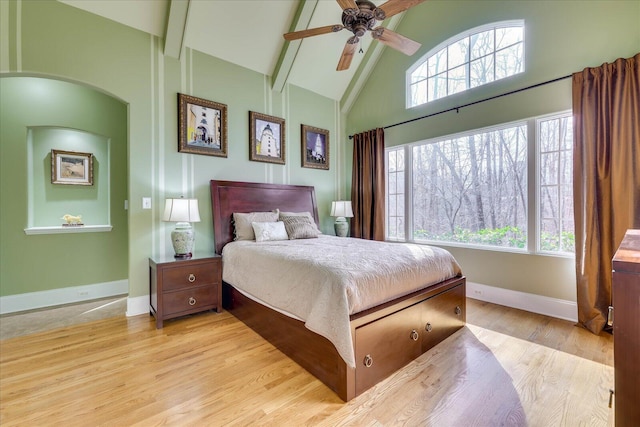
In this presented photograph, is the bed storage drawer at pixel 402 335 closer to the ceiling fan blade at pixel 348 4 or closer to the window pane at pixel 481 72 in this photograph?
the ceiling fan blade at pixel 348 4

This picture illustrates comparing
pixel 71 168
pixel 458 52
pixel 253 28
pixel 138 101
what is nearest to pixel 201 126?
pixel 138 101

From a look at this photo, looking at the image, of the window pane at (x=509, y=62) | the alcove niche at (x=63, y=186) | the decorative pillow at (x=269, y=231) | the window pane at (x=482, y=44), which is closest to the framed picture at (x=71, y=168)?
the alcove niche at (x=63, y=186)

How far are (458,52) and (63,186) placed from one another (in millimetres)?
5506

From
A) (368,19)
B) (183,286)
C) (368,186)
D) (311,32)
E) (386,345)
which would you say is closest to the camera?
(386,345)

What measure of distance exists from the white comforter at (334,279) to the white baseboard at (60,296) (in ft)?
7.09

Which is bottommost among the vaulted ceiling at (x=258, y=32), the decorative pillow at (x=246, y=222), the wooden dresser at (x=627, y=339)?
the wooden dresser at (x=627, y=339)

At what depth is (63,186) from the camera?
3.47m

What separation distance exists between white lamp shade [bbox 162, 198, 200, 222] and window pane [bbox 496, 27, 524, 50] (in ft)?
13.5

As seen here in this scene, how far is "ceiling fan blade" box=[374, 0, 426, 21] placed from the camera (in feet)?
7.29

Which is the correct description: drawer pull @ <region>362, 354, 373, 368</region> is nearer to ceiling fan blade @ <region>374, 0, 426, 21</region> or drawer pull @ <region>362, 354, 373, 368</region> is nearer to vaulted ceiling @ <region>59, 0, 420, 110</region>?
ceiling fan blade @ <region>374, 0, 426, 21</region>

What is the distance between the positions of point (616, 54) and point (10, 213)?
6424 millimetres

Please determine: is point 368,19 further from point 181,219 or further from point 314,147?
point 181,219

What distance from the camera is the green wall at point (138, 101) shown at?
2.55m

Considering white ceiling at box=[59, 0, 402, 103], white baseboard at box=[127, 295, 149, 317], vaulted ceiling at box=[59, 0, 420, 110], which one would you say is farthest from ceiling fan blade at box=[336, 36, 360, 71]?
white baseboard at box=[127, 295, 149, 317]
